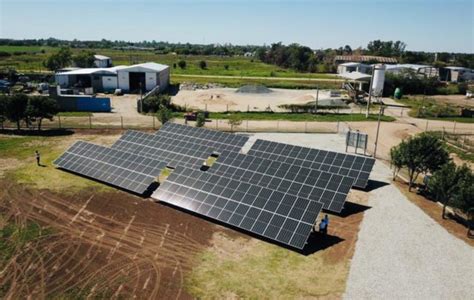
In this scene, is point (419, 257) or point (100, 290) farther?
point (419, 257)

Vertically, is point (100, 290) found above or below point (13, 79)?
below

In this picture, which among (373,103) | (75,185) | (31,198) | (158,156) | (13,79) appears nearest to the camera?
(31,198)

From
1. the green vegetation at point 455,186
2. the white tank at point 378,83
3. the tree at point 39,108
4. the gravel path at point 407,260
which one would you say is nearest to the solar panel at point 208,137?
the gravel path at point 407,260

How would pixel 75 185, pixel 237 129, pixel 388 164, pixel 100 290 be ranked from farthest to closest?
pixel 237 129 < pixel 388 164 < pixel 75 185 < pixel 100 290

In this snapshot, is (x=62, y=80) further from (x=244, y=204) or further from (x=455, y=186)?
(x=455, y=186)

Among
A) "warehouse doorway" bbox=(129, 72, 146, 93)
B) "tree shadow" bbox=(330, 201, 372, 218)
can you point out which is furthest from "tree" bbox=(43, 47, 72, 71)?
"tree shadow" bbox=(330, 201, 372, 218)

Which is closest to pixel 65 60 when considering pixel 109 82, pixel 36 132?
pixel 109 82

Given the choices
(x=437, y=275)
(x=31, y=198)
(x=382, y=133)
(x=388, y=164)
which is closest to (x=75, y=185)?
(x=31, y=198)

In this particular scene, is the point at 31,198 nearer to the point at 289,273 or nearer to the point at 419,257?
the point at 289,273
